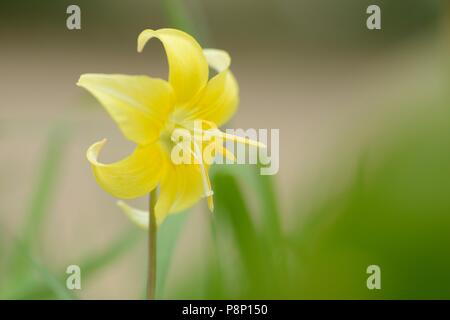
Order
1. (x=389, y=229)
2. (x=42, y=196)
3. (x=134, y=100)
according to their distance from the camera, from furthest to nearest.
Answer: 1. (x=42, y=196)
2. (x=134, y=100)
3. (x=389, y=229)

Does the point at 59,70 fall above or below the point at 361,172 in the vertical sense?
above

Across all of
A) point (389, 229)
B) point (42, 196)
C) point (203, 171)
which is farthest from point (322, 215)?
point (42, 196)

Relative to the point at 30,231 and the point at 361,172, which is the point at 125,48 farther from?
the point at 361,172

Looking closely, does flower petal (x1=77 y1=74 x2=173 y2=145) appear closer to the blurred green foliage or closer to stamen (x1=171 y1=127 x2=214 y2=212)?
stamen (x1=171 y1=127 x2=214 y2=212)

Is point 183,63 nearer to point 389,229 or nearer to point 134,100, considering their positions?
point 134,100

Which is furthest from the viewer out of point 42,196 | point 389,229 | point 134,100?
point 42,196
